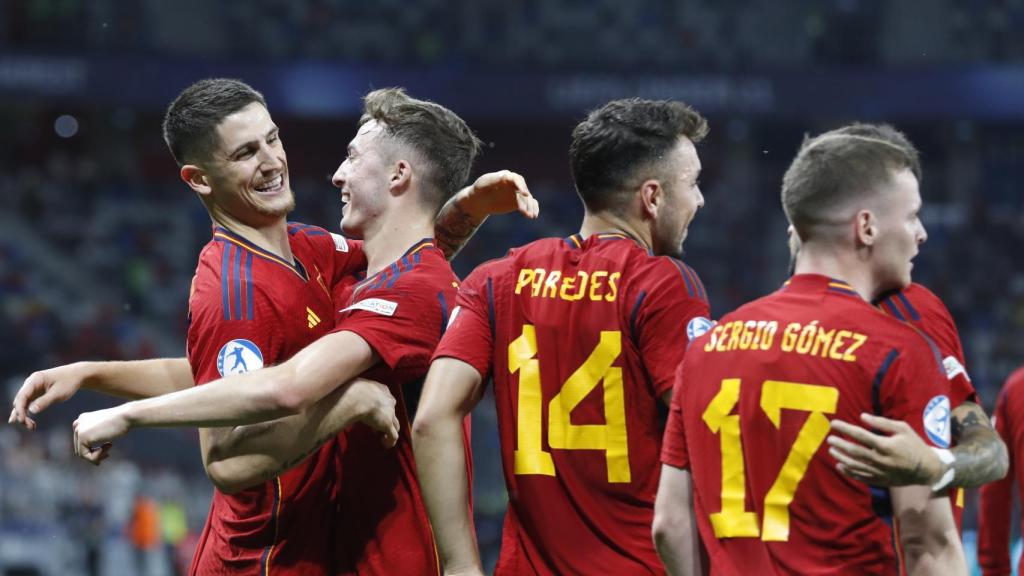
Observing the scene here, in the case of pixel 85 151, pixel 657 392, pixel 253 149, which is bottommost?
pixel 85 151

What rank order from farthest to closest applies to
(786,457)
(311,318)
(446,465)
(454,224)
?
(454,224) < (311,318) < (446,465) < (786,457)

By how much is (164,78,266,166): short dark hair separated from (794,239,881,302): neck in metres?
2.10

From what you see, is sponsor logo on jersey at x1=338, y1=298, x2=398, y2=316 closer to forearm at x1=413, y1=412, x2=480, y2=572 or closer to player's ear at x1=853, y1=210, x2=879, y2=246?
forearm at x1=413, y1=412, x2=480, y2=572

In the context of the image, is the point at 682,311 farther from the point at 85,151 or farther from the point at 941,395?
the point at 85,151

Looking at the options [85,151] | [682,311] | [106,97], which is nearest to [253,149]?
[682,311]

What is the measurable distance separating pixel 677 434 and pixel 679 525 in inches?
9.2

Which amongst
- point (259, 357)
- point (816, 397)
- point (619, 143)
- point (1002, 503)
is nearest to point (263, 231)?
point (259, 357)

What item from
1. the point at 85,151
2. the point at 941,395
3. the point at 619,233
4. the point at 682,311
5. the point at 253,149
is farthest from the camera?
the point at 85,151

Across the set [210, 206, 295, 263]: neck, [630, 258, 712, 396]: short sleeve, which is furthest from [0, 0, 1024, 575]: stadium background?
[630, 258, 712, 396]: short sleeve

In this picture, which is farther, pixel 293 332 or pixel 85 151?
pixel 85 151

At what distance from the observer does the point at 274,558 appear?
3986mm

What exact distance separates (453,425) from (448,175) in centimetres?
106

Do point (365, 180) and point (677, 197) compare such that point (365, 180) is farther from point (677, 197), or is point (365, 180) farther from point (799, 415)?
point (799, 415)

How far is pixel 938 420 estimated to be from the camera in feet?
9.59
